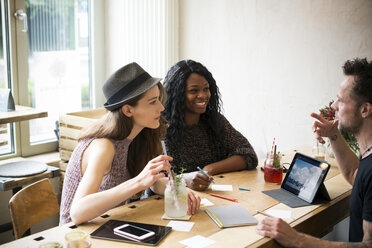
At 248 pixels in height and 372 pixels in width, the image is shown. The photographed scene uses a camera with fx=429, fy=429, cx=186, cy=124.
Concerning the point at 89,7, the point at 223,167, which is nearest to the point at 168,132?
the point at 223,167

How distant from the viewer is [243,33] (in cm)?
354

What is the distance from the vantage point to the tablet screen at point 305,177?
199 cm

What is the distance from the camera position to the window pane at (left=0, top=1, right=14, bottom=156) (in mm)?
3420

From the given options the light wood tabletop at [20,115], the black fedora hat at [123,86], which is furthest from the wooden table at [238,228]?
the light wood tabletop at [20,115]

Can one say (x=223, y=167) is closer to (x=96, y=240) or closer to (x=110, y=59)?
(x=96, y=240)

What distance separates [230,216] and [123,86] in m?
0.78

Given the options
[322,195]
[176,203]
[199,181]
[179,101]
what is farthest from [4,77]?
[322,195]

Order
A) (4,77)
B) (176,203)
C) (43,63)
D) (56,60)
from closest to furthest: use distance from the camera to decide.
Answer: (176,203), (4,77), (43,63), (56,60)

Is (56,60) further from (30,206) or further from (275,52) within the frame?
(30,206)

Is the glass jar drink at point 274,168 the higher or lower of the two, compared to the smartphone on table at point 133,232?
higher

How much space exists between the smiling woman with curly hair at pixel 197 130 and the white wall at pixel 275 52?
87 cm

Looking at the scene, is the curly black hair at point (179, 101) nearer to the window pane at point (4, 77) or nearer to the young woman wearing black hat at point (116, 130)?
the young woman wearing black hat at point (116, 130)

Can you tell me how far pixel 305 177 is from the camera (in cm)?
209

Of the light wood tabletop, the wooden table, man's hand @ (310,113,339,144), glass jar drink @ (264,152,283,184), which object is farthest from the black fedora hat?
the light wood tabletop
